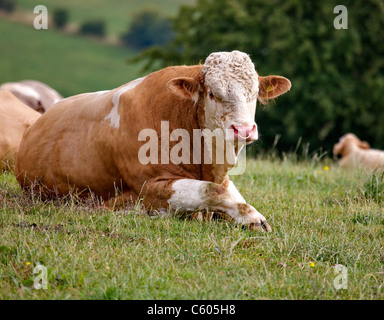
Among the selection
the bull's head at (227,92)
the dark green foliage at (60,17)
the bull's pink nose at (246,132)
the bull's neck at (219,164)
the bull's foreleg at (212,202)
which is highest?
the dark green foliage at (60,17)

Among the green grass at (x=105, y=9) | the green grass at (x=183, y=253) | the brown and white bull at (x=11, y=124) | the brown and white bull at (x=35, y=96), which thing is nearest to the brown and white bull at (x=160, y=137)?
the green grass at (x=183, y=253)

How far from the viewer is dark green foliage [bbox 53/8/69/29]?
5669cm

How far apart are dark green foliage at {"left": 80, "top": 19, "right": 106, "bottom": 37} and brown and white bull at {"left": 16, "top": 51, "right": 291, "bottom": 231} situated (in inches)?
1986

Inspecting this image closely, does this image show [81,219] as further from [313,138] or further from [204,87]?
[313,138]

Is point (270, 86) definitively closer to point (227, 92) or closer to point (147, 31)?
point (227, 92)

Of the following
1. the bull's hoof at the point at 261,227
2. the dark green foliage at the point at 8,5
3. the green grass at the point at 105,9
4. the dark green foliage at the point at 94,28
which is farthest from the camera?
the green grass at the point at 105,9

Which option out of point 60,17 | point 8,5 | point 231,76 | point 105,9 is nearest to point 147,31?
point 105,9

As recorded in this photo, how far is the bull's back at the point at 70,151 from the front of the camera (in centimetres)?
645

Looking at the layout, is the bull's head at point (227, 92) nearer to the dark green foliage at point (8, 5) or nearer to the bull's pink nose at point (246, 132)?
the bull's pink nose at point (246, 132)

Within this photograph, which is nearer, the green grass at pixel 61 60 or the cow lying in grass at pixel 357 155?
the cow lying in grass at pixel 357 155

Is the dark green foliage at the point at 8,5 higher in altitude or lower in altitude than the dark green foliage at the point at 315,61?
higher

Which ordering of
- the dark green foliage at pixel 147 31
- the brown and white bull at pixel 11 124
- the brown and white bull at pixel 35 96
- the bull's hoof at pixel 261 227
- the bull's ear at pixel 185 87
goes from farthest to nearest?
the dark green foliage at pixel 147 31, the brown and white bull at pixel 35 96, the brown and white bull at pixel 11 124, the bull's ear at pixel 185 87, the bull's hoof at pixel 261 227

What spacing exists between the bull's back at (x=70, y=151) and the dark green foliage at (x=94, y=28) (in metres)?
50.1

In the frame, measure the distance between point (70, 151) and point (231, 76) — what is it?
6.77 feet
